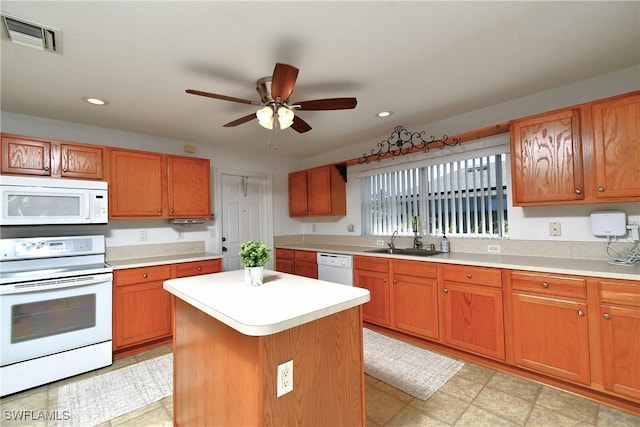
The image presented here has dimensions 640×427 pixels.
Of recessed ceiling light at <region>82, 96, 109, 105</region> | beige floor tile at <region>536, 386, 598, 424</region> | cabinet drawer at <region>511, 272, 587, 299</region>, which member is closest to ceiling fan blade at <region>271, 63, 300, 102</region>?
recessed ceiling light at <region>82, 96, 109, 105</region>

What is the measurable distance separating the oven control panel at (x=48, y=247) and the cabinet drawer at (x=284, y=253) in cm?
231

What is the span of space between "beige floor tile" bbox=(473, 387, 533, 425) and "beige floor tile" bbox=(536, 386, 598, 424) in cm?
13

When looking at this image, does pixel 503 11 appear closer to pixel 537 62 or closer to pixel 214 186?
pixel 537 62

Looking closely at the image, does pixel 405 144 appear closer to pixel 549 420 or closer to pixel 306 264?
pixel 306 264

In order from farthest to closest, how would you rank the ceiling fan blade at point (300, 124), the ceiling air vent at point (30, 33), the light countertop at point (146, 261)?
the light countertop at point (146, 261) → the ceiling fan blade at point (300, 124) → the ceiling air vent at point (30, 33)

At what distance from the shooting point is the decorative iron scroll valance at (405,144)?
304 centimetres

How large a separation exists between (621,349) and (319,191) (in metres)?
3.41

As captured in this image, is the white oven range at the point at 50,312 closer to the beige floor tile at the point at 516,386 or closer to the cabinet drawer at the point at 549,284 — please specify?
the beige floor tile at the point at 516,386

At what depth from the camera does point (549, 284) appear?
2.04 metres

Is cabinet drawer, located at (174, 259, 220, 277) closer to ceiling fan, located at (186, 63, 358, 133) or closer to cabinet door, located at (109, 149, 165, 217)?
cabinet door, located at (109, 149, 165, 217)

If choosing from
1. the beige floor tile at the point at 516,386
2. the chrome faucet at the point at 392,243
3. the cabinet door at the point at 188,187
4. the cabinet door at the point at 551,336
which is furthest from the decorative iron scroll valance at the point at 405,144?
the beige floor tile at the point at 516,386

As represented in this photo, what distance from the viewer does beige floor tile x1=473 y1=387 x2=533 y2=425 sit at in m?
1.79

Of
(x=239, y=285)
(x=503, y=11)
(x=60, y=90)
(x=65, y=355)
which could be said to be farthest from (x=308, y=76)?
(x=65, y=355)

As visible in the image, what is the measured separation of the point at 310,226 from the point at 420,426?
3.54 metres
